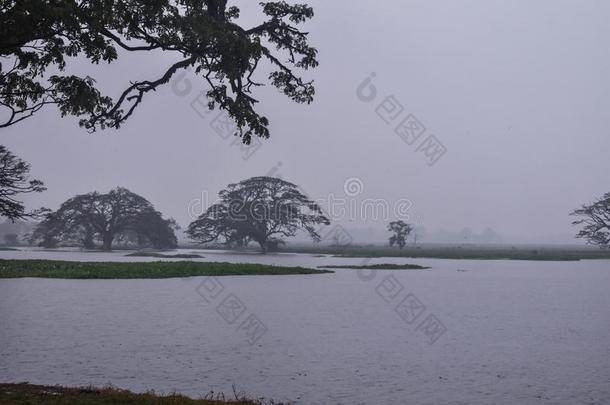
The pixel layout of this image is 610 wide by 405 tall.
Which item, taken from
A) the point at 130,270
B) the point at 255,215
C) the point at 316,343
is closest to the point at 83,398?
the point at 316,343

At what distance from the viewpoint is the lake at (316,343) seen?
47.0ft

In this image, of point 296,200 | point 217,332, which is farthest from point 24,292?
point 296,200

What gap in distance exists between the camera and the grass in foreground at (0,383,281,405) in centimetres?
1062

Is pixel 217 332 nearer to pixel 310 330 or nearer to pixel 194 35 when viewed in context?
pixel 310 330

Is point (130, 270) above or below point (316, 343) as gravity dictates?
above

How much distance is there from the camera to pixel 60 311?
86.1 feet

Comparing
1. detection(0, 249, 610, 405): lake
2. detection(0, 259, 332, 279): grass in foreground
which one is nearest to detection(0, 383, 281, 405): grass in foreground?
detection(0, 249, 610, 405): lake

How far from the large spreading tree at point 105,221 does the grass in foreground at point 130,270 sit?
55.9 meters

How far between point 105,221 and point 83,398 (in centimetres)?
10564

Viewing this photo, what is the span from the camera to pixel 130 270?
49500 mm

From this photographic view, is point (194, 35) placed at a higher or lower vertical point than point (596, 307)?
higher

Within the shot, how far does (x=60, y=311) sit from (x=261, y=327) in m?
9.42

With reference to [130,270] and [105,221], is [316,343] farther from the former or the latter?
[105,221]

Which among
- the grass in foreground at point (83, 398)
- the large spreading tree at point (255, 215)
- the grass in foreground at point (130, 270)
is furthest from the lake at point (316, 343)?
the large spreading tree at point (255, 215)
